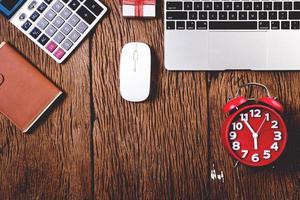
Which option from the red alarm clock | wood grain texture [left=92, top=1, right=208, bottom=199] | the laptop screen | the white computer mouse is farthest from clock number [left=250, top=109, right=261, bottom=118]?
the laptop screen

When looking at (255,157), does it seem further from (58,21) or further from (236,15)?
(58,21)

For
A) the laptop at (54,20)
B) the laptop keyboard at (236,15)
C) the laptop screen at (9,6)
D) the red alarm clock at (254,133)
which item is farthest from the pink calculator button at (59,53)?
the red alarm clock at (254,133)

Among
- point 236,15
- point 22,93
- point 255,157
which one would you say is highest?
point 236,15

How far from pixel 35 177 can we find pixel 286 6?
622mm

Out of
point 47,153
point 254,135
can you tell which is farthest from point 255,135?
point 47,153

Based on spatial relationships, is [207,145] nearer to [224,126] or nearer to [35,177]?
[224,126]

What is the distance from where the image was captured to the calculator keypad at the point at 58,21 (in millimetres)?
969

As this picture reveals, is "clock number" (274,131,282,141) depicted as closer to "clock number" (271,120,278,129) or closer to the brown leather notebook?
"clock number" (271,120,278,129)

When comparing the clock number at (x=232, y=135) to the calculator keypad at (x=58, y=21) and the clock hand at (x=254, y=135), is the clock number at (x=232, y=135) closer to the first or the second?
the clock hand at (x=254, y=135)

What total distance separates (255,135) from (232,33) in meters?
0.21

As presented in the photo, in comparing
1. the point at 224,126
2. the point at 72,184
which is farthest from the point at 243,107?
the point at 72,184

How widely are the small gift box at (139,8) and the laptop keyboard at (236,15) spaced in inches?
1.3

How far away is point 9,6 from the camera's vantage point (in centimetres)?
96

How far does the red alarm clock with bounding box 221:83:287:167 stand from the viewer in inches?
36.3
